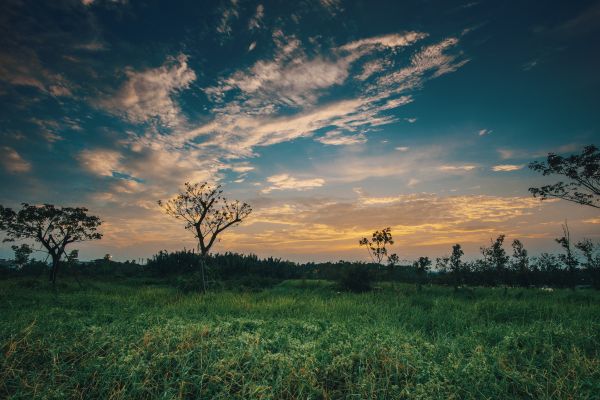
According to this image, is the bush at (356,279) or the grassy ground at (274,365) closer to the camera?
the grassy ground at (274,365)

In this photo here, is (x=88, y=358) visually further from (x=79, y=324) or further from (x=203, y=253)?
(x=203, y=253)

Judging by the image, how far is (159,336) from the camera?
6.12 m

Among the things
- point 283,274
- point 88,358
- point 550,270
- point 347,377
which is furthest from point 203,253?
point 550,270

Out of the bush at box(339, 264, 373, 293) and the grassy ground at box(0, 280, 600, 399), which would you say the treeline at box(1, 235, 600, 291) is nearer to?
the bush at box(339, 264, 373, 293)

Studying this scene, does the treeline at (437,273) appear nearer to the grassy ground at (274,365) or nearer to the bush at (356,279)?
the bush at (356,279)

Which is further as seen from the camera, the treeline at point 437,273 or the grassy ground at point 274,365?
the treeline at point 437,273

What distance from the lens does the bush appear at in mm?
26141

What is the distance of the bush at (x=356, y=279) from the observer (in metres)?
26.1

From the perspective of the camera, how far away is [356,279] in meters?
26.7

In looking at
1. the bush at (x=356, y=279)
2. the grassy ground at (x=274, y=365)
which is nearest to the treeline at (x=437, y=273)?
the bush at (x=356, y=279)

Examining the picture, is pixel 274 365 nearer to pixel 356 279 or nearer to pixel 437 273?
pixel 356 279

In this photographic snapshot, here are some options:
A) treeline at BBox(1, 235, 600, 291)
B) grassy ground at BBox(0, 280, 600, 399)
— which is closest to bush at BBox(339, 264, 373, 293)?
treeline at BBox(1, 235, 600, 291)

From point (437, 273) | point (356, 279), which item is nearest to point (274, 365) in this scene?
point (356, 279)

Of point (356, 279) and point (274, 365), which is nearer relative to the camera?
point (274, 365)
